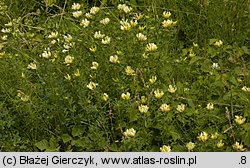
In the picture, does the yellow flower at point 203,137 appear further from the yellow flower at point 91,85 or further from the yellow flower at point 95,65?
the yellow flower at point 95,65

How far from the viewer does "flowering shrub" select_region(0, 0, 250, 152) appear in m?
2.73

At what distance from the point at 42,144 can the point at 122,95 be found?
489 mm

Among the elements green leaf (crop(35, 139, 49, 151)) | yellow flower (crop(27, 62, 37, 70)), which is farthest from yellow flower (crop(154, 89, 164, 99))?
yellow flower (crop(27, 62, 37, 70))

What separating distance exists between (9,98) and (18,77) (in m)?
0.13

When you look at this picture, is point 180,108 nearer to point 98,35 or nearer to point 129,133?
point 129,133

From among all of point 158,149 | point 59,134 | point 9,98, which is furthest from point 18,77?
point 158,149

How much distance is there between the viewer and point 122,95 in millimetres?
2807

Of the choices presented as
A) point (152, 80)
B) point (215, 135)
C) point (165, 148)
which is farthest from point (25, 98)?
point (215, 135)

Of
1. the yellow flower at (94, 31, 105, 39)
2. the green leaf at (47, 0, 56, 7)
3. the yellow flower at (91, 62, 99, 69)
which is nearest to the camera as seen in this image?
the yellow flower at (91, 62, 99, 69)

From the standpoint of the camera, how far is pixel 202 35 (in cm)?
366

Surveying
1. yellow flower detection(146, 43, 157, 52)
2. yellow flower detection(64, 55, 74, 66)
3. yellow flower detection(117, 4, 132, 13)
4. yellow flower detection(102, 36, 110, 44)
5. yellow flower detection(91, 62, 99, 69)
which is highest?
yellow flower detection(117, 4, 132, 13)

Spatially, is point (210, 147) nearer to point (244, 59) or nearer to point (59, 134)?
point (59, 134)

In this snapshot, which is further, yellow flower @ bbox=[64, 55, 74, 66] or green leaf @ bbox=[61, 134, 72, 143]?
yellow flower @ bbox=[64, 55, 74, 66]

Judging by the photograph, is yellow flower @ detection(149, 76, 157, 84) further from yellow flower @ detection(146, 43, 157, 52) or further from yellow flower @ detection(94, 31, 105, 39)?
yellow flower @ detection(94, 31, 105, 39)
